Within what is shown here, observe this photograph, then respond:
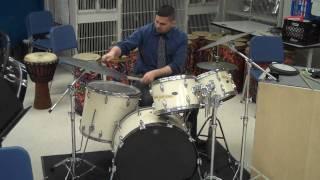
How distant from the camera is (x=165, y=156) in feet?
9.57

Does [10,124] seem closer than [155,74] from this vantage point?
Yes

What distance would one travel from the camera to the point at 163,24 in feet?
11.3

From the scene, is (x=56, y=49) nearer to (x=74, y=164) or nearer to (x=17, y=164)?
(x=74, y=164)

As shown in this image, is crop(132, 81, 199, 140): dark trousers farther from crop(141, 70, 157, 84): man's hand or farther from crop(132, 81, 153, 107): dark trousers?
crop(141, 70, 157, 84): man's hand

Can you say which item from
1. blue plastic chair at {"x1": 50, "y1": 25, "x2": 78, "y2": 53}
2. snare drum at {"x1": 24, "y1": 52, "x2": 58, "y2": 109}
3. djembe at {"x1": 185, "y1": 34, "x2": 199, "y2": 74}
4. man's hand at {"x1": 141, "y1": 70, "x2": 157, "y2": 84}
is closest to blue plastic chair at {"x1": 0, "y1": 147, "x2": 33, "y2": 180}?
man's hand at {"x1": 141, "y1": 70, "x2": 157, "y2": 84}

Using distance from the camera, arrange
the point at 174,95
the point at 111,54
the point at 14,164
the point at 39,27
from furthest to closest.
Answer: the point at 39,27
the point at 111,54
the point at 174,95
the point at 14,164

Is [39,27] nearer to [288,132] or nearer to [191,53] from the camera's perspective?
[191,53]

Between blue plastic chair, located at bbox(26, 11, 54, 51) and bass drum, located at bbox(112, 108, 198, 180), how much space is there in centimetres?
269

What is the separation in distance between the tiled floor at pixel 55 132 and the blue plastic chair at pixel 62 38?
602 mm

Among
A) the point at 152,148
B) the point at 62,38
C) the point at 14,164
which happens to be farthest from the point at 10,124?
the point at 62,38

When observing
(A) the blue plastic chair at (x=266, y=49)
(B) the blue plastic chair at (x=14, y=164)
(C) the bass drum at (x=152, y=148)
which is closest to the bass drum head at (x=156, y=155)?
(C) the bass drum at (x=152, y=148)

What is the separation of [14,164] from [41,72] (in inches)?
116

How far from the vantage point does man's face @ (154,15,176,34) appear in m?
3.41

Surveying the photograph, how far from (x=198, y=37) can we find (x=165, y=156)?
291 cm
